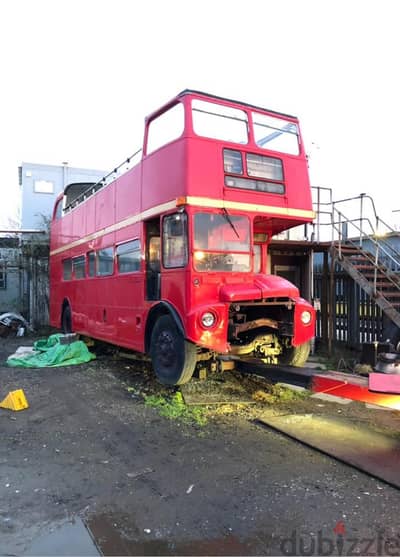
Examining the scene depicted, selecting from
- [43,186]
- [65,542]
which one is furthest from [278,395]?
[43,186]

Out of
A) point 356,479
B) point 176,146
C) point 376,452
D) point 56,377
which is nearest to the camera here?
point 356,479

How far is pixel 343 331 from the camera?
36.9ft

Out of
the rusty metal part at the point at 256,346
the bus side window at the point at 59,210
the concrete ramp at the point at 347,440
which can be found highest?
the bus side window at the point at 59,210

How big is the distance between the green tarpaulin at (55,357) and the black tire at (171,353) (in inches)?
143

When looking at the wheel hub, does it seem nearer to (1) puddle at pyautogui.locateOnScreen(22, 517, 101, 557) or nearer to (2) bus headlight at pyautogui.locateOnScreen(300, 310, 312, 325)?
(2) bus headlight at pyautogui.locateOnScreen(300, 310, 312, 325)

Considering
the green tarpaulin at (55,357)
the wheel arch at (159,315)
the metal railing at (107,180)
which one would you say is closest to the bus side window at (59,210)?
the metal railing at (107,180)

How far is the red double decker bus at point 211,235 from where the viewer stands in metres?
6.17

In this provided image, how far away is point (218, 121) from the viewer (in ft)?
21.7

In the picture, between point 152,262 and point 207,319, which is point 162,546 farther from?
point 152,262

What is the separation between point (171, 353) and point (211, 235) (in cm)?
177

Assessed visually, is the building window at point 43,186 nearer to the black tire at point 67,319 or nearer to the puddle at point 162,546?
the black tire at point 67,319

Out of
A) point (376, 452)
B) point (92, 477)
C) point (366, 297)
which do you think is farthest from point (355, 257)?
point (92, 477)

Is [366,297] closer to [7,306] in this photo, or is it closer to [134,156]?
[134,156]

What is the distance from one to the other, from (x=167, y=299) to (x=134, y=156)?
9.14 ft
